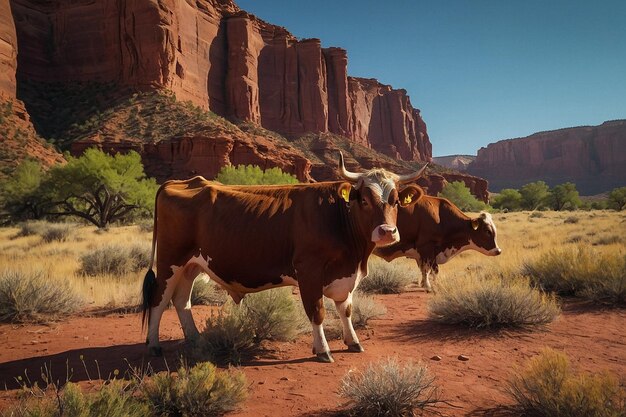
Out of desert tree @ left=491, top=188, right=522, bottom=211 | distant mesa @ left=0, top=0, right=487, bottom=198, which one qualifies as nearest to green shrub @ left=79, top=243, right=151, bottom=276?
distant mesa @ left=0, top=0, right=487, bottom=198

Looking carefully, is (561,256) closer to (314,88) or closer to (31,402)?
(31,402)

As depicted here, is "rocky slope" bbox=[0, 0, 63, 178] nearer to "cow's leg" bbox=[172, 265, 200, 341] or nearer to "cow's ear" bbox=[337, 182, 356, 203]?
"cow's leg" bbox=[172, 265, 200, 341]

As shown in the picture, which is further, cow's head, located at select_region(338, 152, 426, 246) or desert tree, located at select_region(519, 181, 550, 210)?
desert tree, located at select_region(519, 181, 550, 210)

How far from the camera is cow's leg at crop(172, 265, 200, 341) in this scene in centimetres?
507

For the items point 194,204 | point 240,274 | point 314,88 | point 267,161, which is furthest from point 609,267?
point 314,88

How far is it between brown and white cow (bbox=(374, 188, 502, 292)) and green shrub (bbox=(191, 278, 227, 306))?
3.90 meters

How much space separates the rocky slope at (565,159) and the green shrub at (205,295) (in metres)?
171

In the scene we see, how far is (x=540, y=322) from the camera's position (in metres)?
5.34

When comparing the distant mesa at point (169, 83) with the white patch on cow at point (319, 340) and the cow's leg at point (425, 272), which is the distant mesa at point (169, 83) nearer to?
the cow's leg at point (425, 272)

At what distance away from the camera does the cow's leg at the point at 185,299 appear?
507 cm

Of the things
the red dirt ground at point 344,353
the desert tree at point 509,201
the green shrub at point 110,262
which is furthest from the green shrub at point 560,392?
the desert tree at point 509,201

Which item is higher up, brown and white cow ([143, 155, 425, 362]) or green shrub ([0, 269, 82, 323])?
brown and white cow ([143, 155, 425, 362])

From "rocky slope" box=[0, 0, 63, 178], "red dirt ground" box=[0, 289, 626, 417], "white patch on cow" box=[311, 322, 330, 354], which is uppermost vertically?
"rocky slope" box=[0, 0, 63, 178]

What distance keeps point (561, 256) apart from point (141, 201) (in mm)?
30048
